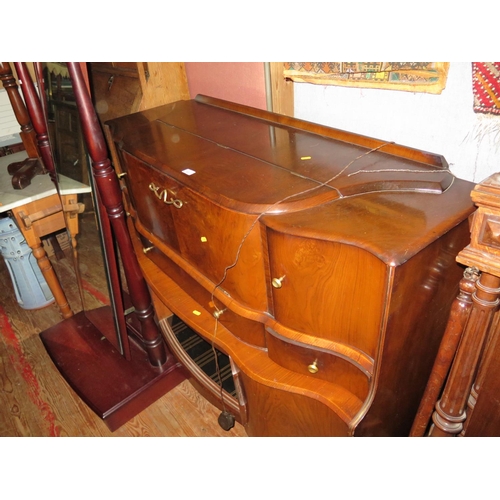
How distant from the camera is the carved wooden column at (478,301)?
76cm

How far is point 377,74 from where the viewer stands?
1.21 m

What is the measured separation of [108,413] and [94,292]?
0.63 m

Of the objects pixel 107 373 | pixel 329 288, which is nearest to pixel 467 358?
pixel 329 288

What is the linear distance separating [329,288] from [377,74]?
2.32ft

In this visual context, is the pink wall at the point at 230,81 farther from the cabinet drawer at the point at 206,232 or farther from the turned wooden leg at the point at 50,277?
the turned wooden leg at the point at 50,277

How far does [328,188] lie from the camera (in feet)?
3.43

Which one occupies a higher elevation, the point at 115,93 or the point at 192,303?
the point at 115,93

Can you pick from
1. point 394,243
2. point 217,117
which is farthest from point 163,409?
point 394,243

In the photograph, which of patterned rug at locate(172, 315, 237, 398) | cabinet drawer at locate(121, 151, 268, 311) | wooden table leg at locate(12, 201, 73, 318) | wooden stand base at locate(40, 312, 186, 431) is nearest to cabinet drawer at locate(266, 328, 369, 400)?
cabinet drawer at locate(121, 151, 268, 311)

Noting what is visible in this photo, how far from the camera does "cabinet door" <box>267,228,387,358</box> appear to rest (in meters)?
0.88

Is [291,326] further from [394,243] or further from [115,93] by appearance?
[115,93]

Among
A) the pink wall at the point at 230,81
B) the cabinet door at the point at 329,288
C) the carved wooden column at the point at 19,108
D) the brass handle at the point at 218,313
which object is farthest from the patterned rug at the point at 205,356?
the carved wooden column at the point at 19,108

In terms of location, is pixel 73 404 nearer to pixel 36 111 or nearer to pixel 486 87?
pixel 36 111

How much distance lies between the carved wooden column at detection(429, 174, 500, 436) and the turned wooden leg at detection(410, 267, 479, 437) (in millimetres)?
17
